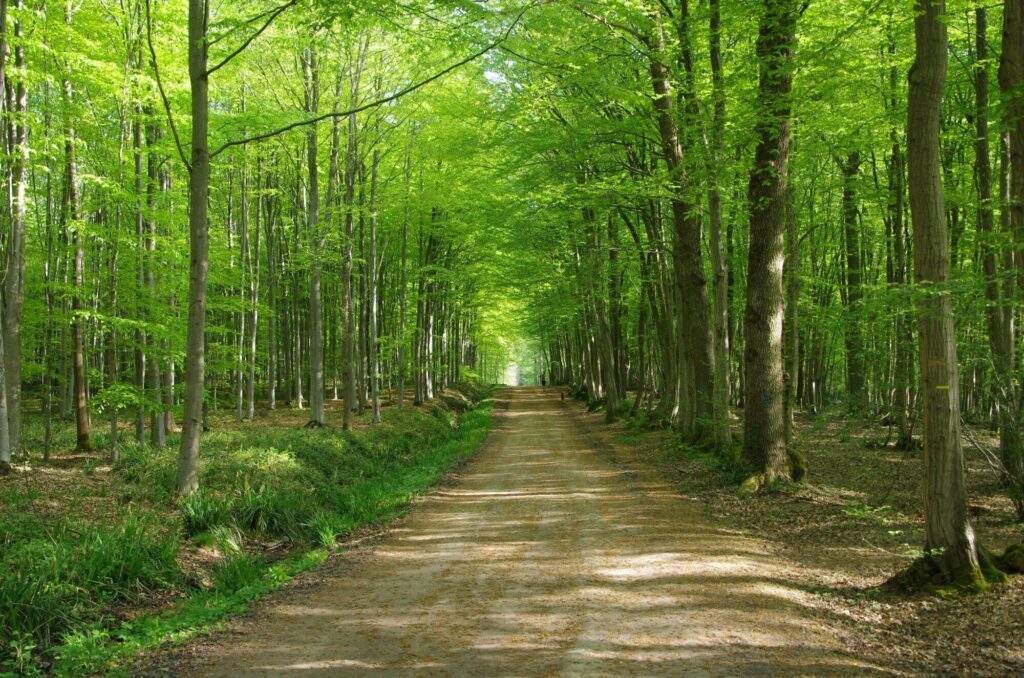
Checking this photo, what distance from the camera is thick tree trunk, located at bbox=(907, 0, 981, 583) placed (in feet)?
19.0

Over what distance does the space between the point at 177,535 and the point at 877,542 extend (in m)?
8.19

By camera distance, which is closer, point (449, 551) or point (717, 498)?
point (449, 551)

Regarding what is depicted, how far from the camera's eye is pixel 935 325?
19.4ft

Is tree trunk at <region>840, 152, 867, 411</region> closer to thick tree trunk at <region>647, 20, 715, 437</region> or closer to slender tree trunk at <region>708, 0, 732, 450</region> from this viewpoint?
thick tree trunk at <region>647, 20, 715, 437</region>

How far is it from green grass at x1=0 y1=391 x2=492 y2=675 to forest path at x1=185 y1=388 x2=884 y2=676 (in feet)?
2.89

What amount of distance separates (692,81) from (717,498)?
7.40m

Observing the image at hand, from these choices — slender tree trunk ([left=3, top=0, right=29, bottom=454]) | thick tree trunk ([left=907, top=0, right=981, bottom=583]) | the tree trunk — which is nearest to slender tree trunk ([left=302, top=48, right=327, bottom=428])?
slender tree trunk ([left=3, top=0, right=29, bottom=454])

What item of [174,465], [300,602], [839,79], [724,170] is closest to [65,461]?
[174,465]

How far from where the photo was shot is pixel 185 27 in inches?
518

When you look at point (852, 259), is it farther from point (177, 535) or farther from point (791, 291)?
point (177, 535)

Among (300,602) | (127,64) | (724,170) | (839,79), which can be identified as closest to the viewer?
(300,602)

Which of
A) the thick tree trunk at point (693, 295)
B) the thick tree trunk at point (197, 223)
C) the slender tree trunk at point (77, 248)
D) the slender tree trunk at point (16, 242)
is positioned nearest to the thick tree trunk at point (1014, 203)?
the thick tree trunk at point (693, 295)

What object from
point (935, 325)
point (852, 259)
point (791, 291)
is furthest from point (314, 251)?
point (852, 259)

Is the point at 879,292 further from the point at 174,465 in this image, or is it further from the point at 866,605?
the point at 174,465
